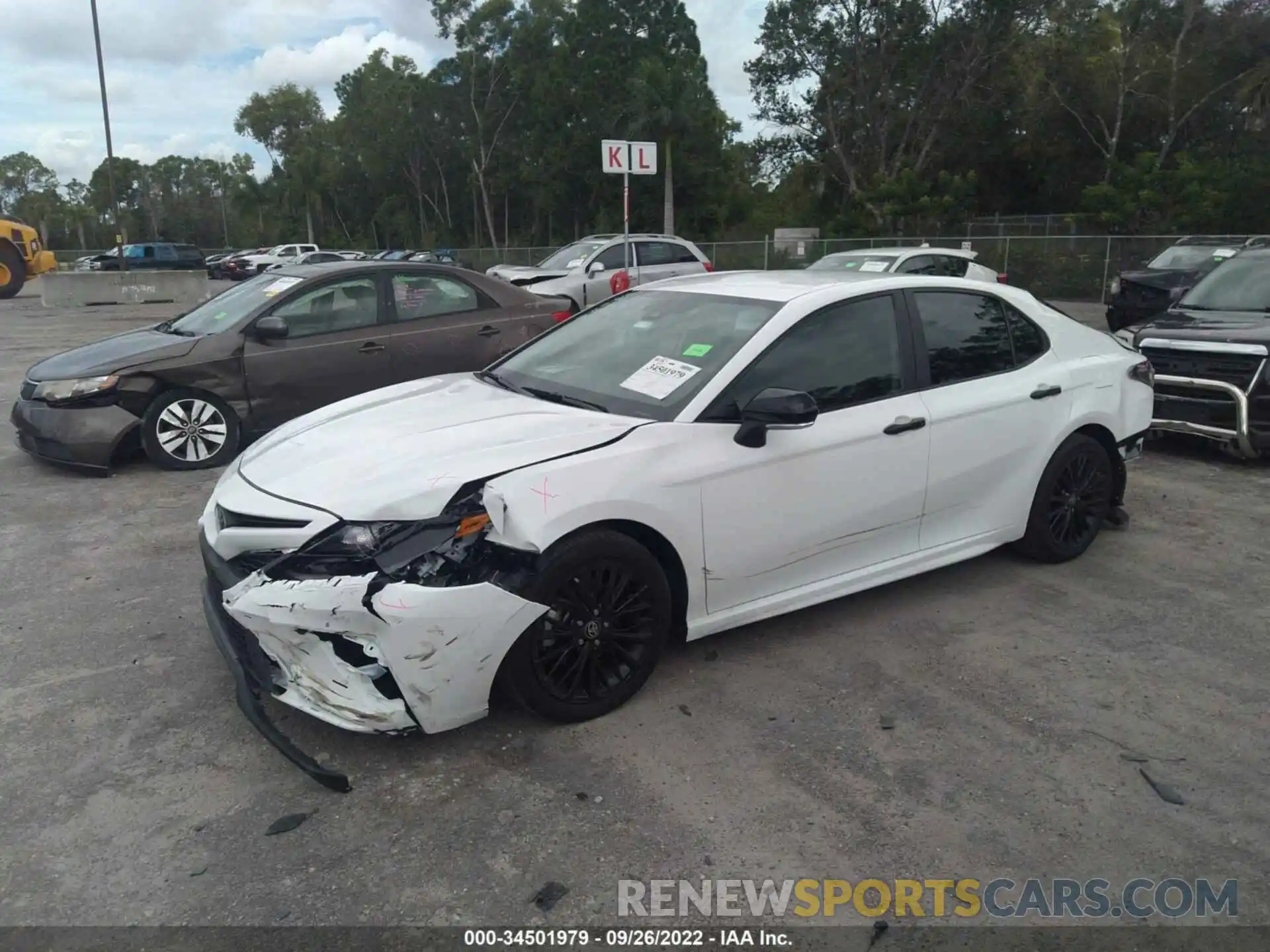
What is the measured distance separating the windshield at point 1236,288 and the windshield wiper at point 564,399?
6383mm

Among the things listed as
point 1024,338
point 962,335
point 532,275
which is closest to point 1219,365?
point 1024,338

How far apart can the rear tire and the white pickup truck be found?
14818 mm

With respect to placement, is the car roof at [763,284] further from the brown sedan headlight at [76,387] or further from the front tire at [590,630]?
the brown sedan headlight at [76,387]

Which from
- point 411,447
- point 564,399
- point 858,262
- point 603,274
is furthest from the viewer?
point 603,274

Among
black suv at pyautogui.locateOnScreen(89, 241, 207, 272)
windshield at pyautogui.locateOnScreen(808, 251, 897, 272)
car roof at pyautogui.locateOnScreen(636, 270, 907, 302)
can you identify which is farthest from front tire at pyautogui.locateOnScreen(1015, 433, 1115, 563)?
black suv at pyautogui.locateOnScreen(89, 241, 207, 272)

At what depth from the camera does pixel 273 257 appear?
155 feet

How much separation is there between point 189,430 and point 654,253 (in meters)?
10.9

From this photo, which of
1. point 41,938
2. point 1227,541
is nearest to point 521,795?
point 41,938

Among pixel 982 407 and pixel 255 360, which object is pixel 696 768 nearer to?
pixel 982 407

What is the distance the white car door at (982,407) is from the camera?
4.56 meters

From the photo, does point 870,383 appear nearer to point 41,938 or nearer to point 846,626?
point 846,626

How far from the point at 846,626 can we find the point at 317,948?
2.73 m

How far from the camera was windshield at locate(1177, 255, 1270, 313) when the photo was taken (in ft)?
26.2

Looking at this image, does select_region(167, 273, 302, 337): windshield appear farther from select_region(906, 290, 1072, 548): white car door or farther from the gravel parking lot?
select_region(906, 290, 1072, 548): white car door
